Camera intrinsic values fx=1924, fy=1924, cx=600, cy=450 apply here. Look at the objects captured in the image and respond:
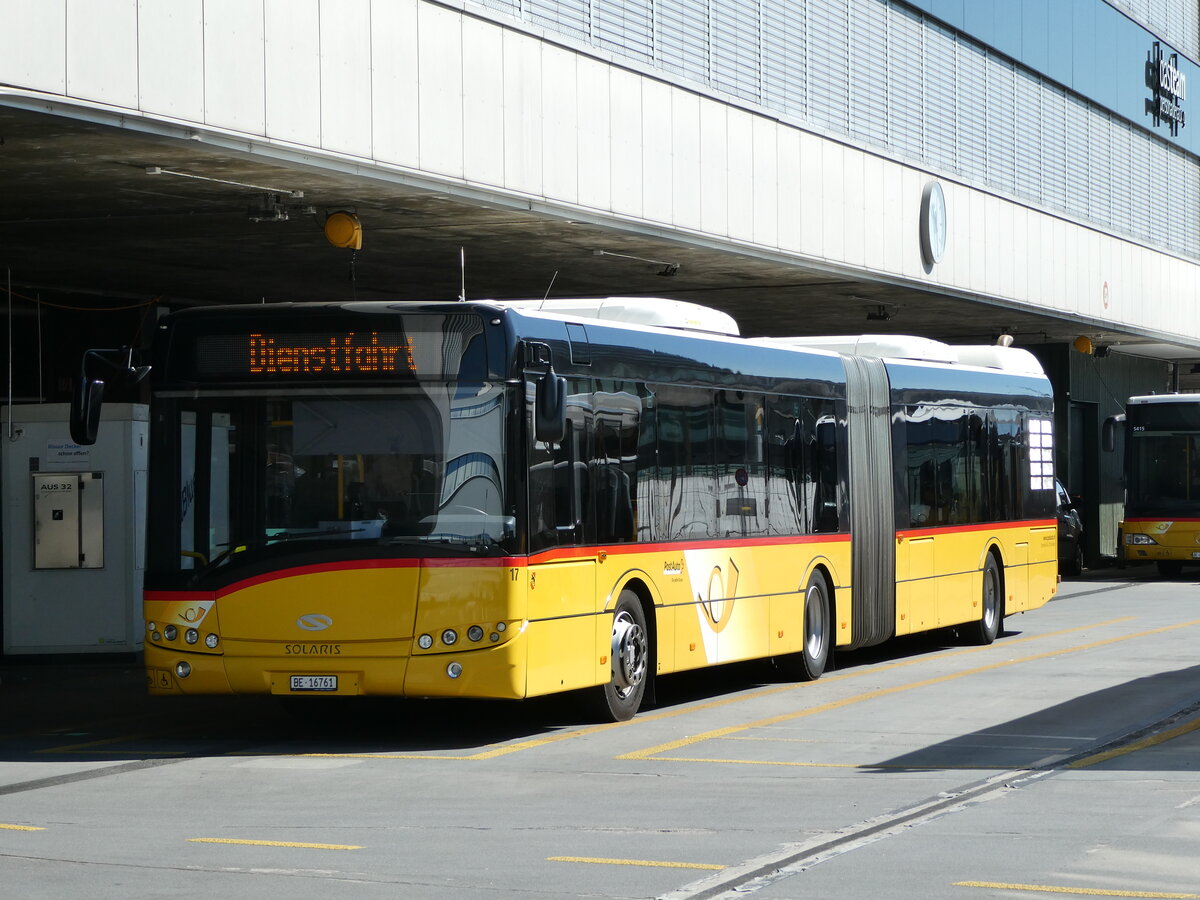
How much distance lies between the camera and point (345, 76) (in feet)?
51.9

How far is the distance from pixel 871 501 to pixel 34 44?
9.37 meters

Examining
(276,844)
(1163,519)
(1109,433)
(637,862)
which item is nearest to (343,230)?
(276,844)

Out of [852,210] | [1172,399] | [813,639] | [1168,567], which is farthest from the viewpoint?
[1168,567]

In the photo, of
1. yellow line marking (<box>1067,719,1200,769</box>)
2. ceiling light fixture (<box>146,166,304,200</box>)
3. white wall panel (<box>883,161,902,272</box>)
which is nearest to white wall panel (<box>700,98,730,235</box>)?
white wall panel (<box>883,161,902,272</box>)

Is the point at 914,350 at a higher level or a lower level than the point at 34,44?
lower

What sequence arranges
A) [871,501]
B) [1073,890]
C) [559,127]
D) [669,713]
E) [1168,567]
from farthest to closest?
[1168,567] → [559,127] → [871,501] → [669,713] → [1073,890]

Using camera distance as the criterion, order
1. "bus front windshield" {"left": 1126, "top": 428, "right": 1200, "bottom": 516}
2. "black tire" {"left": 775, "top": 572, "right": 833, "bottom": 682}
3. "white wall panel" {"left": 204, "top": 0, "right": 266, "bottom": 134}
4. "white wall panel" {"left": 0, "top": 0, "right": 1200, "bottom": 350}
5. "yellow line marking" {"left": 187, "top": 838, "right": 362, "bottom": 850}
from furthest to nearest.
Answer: "bus front windshield" {"left": 1126, "top": 428, "right": 1200, "bottom": 516}
"black tire" {"left": 775, "top": 572, "right": 833, "bottom": 682}
"white wall panel" {"left": 204, "top": 0, "right": 266, "bottom": 134}
"white wall panel" {"left": 0, "top": 0, "right": 1200, "bottom": 350}
"yellow line marking" {"left": 187, "top": 838, "right": 362, "bottom": 850}

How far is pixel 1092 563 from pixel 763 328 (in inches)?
444

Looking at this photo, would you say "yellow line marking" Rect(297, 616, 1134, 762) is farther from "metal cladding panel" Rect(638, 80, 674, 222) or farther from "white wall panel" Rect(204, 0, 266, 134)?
"metal cladding panel" Rect(638, 80, 674, 222)

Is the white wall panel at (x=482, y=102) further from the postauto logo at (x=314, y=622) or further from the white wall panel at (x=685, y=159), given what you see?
the postauto logo at (x=314, y=622)

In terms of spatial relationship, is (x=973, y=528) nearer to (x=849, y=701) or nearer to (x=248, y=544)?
(x=849, y=701)

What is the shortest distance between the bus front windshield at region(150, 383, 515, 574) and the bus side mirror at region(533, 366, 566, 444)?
0.24 meters

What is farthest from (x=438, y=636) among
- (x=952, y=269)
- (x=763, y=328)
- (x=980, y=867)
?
(x=763, y=328)

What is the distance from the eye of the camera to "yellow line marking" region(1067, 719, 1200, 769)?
37.5 ft
